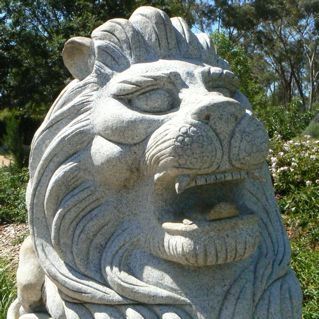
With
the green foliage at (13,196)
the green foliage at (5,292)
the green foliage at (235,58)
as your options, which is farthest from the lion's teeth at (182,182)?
the green foliage at (235,58)

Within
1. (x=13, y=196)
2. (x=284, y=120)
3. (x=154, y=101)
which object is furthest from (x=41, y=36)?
(x=154, y=101)

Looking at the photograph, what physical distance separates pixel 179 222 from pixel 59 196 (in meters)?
0.44

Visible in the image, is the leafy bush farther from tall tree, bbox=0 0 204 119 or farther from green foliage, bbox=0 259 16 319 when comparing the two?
tall tree, bbox=0 0 204 119

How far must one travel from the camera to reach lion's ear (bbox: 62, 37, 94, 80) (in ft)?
7.49

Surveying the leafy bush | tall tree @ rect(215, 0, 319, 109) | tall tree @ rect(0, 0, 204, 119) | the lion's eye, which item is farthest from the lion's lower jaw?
tall tree @ rect(215, 0, 319, 109)

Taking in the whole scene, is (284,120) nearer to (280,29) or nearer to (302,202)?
(302,202)

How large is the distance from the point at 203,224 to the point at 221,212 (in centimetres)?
8

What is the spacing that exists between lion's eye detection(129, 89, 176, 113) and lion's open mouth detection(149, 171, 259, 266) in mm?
259

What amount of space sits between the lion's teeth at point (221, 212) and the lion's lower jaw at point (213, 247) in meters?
0.05

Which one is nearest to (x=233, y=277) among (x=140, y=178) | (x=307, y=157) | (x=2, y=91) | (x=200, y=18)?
(x=140, y=178)

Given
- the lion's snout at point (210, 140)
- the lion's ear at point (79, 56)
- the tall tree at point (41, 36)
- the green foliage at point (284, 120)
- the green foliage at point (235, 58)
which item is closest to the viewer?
the lion's snout at point (210, 140)

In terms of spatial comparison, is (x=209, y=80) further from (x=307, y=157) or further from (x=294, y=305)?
(x=307, y=157)

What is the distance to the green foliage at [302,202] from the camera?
4.40 m

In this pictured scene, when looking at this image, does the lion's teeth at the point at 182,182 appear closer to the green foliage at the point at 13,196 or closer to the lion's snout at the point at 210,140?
the lion's snout at the point at 210,140
